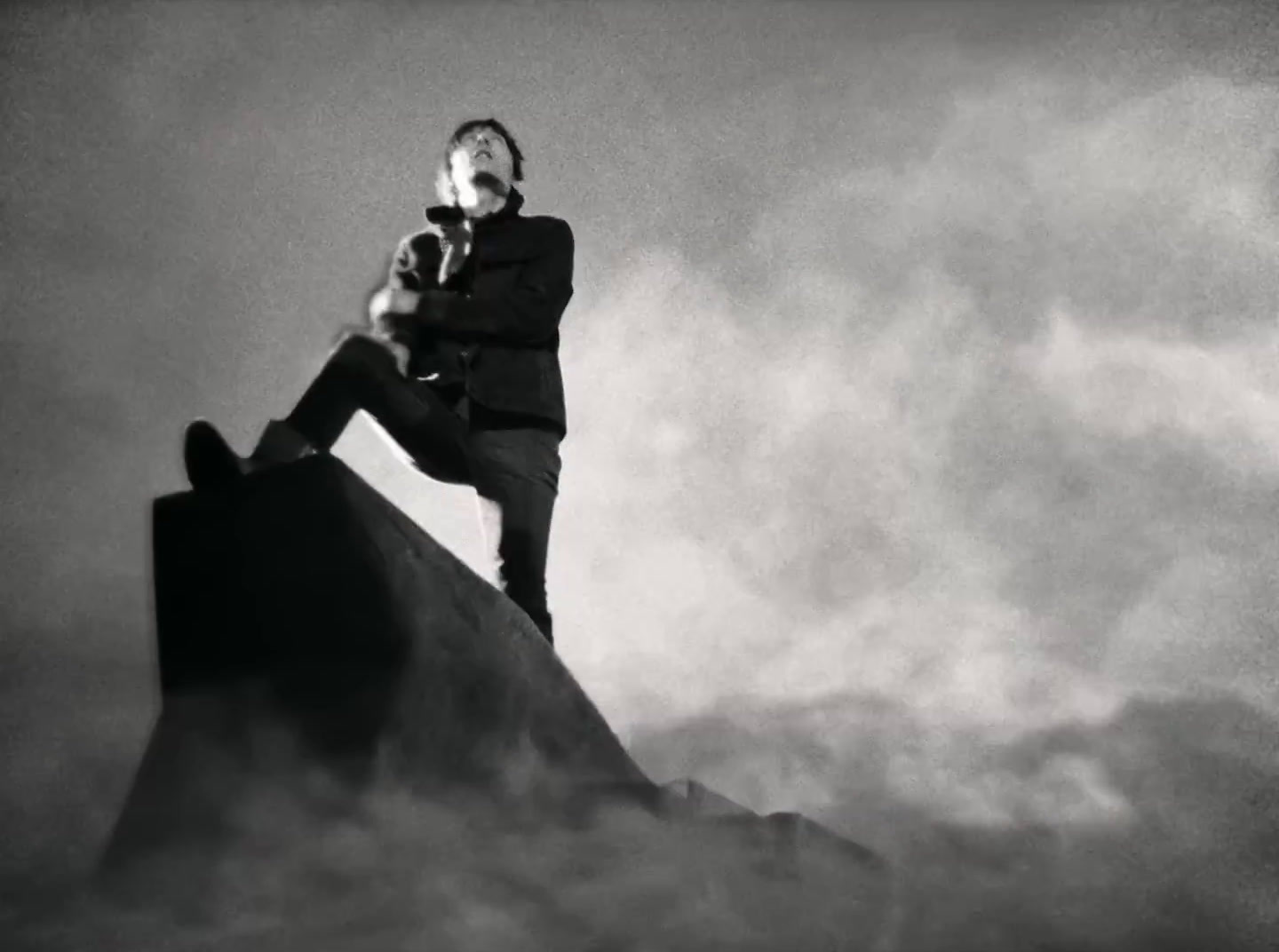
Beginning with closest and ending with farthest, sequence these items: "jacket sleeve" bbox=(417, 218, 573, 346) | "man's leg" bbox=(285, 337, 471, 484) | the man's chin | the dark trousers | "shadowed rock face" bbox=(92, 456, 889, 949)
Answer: "shadowed rock face" bbox=(92, 456, 889, 949)
"man's leg" bbox=(285, 337, 471, 484)
the dark trousers
"jacket sleeve" bbox=(417, 218, 573, 346)
the man's chin

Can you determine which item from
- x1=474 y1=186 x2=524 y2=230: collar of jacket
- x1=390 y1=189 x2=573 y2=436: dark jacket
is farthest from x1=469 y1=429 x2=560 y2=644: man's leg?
x1=474 y1=186 x2=524 y2=230: collar of jacket

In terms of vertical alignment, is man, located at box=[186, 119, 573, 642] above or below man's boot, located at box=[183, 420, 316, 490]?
above

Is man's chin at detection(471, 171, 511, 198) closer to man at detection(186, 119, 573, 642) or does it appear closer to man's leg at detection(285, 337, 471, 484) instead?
man at detection(186, 119, 573, 642)

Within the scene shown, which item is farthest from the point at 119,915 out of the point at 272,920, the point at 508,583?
the point at 508,583

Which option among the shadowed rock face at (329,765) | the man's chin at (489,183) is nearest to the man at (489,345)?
the man's chin at (489,183)

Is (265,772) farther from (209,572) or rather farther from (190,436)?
(190,436)

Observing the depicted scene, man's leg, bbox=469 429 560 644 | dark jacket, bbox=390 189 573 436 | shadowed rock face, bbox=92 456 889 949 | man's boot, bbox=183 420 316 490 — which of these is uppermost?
dark jacket, bbox=390 189 573 436

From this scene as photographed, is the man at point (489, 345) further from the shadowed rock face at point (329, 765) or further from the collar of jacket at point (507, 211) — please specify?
the shadowed rock face at point (329, 765)

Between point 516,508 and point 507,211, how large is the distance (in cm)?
137

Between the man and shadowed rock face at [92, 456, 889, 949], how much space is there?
80 cm

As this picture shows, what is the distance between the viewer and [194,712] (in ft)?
18.2

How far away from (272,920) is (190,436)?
1768 millimetres

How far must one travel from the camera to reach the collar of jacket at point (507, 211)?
274 inches

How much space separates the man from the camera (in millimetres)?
6594
